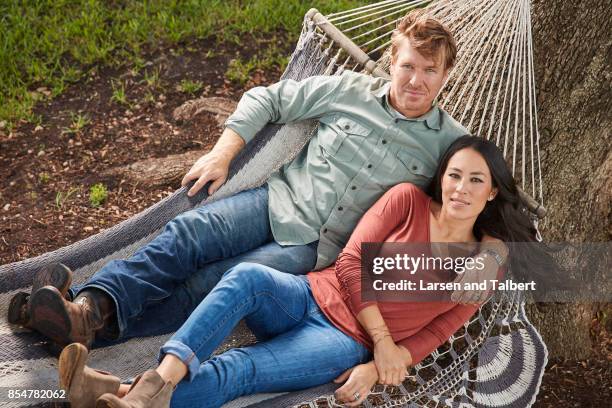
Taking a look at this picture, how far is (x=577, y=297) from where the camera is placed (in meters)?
2.77

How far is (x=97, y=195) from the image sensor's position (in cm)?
320

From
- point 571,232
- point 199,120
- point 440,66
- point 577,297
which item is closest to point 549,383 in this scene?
point 577,297

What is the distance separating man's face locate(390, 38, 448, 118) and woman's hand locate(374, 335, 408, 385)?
2.26 feet

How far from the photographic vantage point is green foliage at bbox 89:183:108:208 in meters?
3.19

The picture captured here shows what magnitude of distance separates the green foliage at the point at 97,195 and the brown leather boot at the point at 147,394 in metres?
1.48

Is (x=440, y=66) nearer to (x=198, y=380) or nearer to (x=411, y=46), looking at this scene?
(x=411, y=46)

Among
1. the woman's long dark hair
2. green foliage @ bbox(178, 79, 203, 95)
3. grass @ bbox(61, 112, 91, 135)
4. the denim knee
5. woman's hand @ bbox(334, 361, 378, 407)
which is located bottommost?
woman's hand @ bbox(334, 361, 378, 407)

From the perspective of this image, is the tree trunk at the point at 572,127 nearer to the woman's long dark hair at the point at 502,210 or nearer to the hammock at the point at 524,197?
the hammock at the point at 524,197

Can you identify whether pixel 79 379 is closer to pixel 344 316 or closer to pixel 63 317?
pixel 63 317

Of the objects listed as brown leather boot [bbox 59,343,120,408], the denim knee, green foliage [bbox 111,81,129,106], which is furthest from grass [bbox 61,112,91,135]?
brown leather boot [bbox 59,343,120,408]

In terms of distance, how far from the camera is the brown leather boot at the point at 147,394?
1747 millimetres

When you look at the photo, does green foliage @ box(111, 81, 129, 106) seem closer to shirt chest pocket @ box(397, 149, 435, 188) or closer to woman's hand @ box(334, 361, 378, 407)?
shirt chest pocket @ box(397, 149, 435, 188)

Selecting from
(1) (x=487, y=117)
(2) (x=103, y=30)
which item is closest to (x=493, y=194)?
(1) (x=487, y=117)

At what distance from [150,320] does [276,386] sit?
429mm
